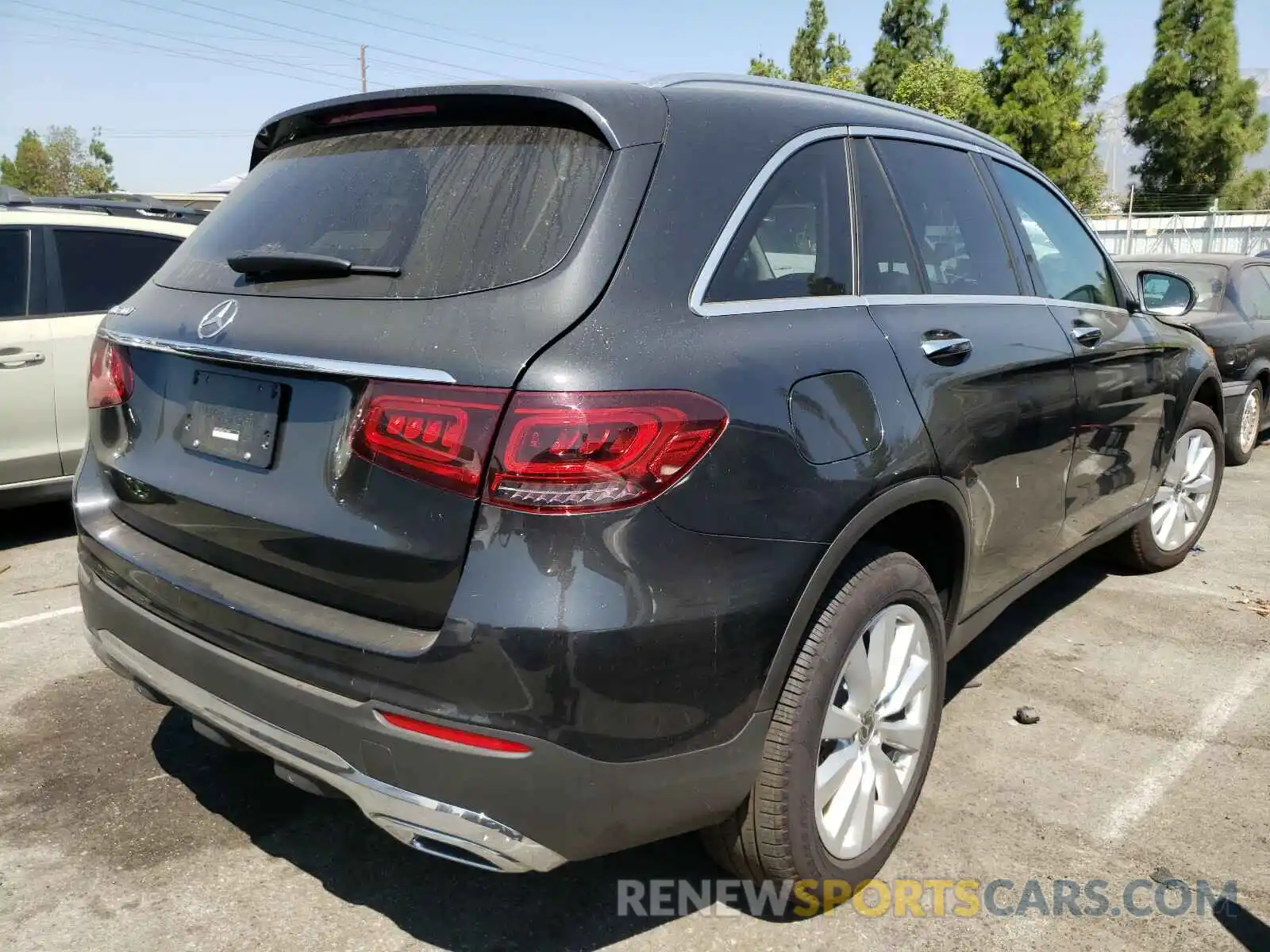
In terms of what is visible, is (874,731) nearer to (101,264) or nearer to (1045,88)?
(101,264)

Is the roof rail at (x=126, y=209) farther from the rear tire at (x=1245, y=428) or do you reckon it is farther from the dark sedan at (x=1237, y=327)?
the rear tire at (x=1245, y=428)

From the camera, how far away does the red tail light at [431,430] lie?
1.81m

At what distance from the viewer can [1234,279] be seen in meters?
7.64

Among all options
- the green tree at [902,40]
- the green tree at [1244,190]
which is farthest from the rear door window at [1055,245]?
the green tree at [902,40]

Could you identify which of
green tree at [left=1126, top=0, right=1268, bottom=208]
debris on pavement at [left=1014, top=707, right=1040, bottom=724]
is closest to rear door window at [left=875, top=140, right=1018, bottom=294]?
debris on pavement at [left=1014, top=707, right=1040, bottom=724]

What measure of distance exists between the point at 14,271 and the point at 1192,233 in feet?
104

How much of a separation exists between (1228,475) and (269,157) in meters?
6.99

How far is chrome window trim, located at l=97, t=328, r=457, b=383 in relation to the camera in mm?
1858

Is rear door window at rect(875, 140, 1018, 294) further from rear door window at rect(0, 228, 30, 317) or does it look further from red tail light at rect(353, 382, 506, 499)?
rear door window at rect(0, 228, 30, 317)

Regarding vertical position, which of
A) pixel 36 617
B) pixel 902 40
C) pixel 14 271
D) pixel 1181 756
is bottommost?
pixel 36 617

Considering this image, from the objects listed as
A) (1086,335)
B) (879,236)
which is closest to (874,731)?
(879,236)

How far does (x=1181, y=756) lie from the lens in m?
3.21

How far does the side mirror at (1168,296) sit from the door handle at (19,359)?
5.06m

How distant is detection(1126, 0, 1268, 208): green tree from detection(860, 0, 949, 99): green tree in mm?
12047
